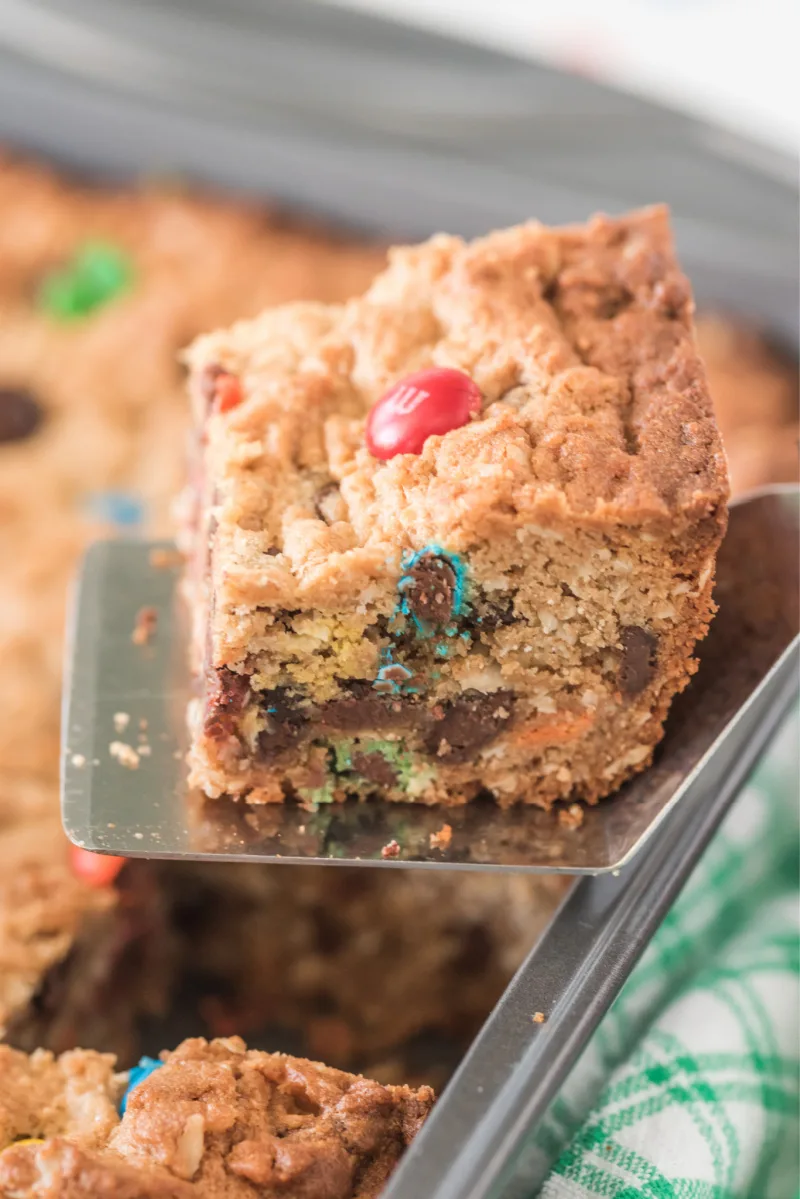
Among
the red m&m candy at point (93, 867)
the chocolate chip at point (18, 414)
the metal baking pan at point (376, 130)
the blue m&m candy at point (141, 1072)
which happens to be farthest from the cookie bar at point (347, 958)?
the metal baking pan at point (376, 130)

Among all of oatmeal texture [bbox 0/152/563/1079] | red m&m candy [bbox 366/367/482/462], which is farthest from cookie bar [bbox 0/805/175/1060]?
red m&m candy [bbox 366/367/482/462]

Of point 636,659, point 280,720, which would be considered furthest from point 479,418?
point 280,720

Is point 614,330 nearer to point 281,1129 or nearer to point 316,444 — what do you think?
point 316,444

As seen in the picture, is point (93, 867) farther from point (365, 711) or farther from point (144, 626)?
point (365, 711)

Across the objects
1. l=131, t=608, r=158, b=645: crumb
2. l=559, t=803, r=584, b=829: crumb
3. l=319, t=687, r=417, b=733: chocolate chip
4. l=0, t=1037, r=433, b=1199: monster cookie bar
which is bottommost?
l=0, t=1037, r=433, b=1199: monster cookie bar

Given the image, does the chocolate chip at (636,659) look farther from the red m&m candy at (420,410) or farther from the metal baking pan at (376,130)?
the metal baking pan at (376,130)

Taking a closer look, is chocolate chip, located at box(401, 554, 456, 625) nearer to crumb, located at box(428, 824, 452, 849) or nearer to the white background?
crumb, located at box(428, 824, 452, 849)
